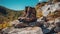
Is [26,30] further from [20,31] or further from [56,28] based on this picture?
[56,28]

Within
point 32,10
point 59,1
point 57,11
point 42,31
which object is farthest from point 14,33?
point 59,1

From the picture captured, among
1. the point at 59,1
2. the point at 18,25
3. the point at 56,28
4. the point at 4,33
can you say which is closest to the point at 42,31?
the point at 56,28

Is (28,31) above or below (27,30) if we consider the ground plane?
below

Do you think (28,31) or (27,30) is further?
(27,30)

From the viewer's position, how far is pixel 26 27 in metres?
44.2

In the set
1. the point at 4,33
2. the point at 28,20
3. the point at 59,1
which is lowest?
the point at 4,33

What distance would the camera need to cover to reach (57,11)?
Answer: 170 ft

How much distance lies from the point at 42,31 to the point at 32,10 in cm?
878

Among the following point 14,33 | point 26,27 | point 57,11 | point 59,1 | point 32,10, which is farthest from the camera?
point 59,1

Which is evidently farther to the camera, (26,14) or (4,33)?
(26,14)

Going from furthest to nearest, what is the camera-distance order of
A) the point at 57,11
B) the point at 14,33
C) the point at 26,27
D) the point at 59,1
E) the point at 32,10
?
the point at 59,1 < the point at 57,11 < the point at 32,10 < the point at 26,27 < the point at 14,33

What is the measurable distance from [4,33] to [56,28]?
1495 centimetres

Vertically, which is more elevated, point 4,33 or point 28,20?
point 28,20

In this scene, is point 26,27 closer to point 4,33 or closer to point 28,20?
point 28,20
